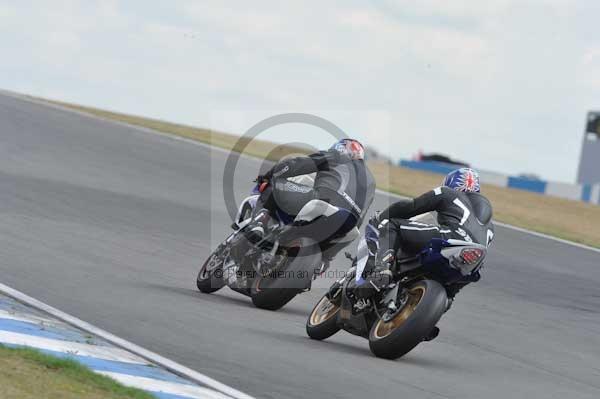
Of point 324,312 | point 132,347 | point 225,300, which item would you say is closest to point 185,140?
point 225,300

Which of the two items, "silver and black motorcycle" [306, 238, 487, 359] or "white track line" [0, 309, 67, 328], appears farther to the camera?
"silver and black motorcycle" [306, 238, 487, 359]

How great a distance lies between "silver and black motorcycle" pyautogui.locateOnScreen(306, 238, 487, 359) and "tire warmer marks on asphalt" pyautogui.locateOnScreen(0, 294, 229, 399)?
2044 mm

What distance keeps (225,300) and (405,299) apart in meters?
2.59

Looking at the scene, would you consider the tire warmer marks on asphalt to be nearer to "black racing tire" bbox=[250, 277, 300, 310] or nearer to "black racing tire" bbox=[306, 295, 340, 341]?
"black racing tire" bbox=[306, 295, 340, 341]

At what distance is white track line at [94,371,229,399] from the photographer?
6.23 meters

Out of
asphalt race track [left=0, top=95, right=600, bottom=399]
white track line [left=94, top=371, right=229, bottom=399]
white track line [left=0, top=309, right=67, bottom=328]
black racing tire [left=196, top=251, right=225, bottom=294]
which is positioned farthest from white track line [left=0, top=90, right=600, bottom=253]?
white track line [left=94, top=371, right=229, bottom=399]

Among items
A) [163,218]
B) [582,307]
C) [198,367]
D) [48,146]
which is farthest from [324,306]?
[48,146]

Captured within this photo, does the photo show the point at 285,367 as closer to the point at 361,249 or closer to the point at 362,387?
the point at 362,387

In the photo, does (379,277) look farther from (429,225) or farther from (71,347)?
(71,347)

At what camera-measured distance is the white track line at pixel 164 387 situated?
6.23 m

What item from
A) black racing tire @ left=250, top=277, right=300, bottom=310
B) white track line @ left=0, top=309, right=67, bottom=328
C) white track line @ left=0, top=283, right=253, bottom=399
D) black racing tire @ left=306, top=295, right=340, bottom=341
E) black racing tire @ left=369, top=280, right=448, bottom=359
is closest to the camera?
white track line @ left=0, top=283, right=253, bottom=399

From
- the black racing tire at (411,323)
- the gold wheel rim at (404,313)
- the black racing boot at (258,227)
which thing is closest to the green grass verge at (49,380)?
the black racing tire at (411,323)

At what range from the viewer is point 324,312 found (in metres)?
9.14

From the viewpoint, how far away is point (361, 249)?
8852mm
